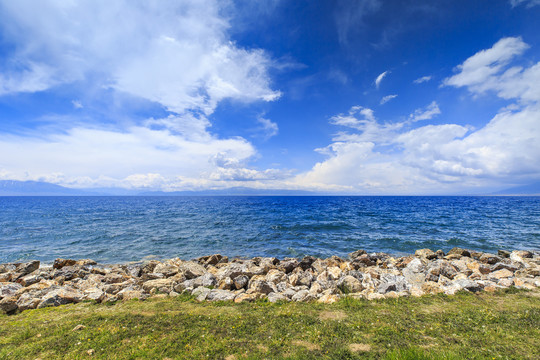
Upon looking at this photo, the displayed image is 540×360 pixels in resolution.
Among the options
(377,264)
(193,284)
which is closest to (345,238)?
(377,264)

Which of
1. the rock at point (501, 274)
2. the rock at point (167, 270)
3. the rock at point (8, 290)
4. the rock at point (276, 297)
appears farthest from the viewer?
the rock at point (167, 270)

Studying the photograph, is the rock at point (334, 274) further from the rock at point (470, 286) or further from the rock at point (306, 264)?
the rock at point (470, 286)

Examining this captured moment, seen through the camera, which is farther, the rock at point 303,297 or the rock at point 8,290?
the rock at point 8,290

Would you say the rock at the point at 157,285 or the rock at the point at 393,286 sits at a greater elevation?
the rock at the point at 393,286

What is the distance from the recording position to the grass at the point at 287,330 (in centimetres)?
651

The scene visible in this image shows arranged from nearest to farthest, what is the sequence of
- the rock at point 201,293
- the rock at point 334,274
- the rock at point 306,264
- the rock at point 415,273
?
1. the rock at point 201,293
2. the rock at point 415,273
3. the rock at point 334,274
4. the rock at point 306,264

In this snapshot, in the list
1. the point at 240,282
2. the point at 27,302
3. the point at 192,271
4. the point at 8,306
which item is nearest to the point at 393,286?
the point at 240,282

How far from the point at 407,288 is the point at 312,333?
256 inches

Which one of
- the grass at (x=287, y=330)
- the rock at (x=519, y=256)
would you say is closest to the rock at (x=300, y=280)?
the grass at (x=287, y=330)

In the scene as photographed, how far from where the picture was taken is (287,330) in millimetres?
7668

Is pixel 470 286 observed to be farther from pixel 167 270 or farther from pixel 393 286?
pixel 167 270

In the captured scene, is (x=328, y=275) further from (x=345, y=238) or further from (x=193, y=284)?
(x=345, y=238)

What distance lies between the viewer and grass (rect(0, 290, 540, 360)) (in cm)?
651

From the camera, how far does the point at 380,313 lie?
344 inches
